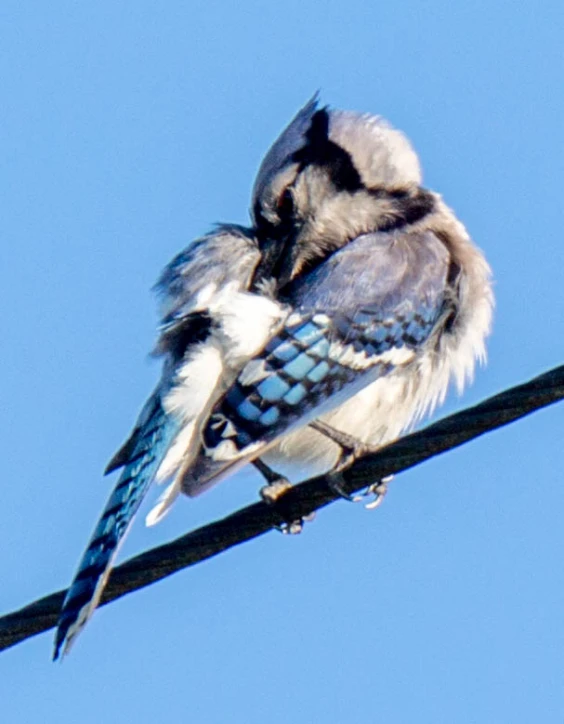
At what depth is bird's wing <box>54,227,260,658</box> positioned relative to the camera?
509cm

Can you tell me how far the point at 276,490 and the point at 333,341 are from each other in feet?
2.07

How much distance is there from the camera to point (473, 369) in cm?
667

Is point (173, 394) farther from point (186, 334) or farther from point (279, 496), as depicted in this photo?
point (279, 496)

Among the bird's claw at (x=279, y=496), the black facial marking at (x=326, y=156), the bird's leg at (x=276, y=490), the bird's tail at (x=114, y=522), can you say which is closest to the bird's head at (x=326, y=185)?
the black facial marking at (x=326, y=156)

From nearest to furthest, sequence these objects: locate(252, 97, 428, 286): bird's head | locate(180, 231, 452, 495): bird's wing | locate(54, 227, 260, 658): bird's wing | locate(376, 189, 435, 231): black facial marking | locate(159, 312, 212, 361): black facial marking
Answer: locate(54, 227, 260, 658): bird's wing → locate(180, 231, 452, 495): bird's wing → locate(159, 312, 212, 361): black facial marking → locate(252, 97, 428, 286): bird's head → locate(376, 189, 435, 231): black facial marking

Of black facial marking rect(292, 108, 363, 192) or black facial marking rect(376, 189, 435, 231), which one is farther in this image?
black facial marking rect(376, 189, 435, 231)

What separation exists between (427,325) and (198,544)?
6.53 ft

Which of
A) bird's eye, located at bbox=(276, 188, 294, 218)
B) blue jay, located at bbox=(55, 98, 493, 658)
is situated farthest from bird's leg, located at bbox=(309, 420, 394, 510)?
bird's eye, located at bbox=(276, 188, 294, 218)

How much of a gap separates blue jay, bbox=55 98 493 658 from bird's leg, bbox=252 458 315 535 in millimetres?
17

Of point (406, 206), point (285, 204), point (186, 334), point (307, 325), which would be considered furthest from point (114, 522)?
point (406, 206)

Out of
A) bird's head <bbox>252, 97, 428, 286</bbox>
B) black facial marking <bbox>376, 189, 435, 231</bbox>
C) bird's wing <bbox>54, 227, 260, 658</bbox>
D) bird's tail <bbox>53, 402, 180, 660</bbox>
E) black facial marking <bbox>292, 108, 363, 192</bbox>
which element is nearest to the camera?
bird's tail <bbox>53, 402, 180, 660</bbox>

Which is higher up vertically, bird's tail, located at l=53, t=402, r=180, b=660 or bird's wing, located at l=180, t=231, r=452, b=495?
bird's wing, located at l=180, t=231, r=452, b=495

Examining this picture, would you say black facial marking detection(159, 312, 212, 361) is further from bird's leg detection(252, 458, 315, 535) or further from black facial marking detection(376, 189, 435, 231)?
black facial marking detection(376, 189, 435, 231)

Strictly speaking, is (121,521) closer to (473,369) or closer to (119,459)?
(119,459)
